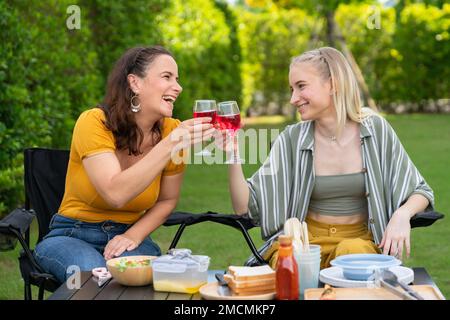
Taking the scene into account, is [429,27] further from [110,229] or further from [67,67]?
[110,229]

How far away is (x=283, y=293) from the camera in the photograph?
2.59 meters

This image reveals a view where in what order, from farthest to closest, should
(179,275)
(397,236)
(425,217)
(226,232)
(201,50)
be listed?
(201,50), (226,232), (425,217), (397,236), (179,275)

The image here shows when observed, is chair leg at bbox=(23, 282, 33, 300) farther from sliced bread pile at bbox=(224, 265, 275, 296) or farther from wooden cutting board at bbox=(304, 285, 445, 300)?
wooden cutting board at bbox=(304, 285, 445, 300)

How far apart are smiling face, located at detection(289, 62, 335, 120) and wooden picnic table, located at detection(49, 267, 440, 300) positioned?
837 mm

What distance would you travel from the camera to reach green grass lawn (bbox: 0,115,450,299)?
5.84 m

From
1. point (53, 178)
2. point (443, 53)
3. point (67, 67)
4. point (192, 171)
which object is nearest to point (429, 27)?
point (443, 53)

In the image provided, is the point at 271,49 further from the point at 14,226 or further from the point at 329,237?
the point at 14,226

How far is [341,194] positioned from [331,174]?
0.10 meters

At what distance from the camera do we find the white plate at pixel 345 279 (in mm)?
2730

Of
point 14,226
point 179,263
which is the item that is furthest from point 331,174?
point 14,226

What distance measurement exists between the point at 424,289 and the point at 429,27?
2283 centimetres

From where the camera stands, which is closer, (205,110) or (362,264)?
(362,264)

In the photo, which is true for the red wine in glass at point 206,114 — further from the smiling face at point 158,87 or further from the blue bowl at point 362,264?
the blue bowl at point 362,264

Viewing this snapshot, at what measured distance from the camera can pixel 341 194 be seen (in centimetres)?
352
